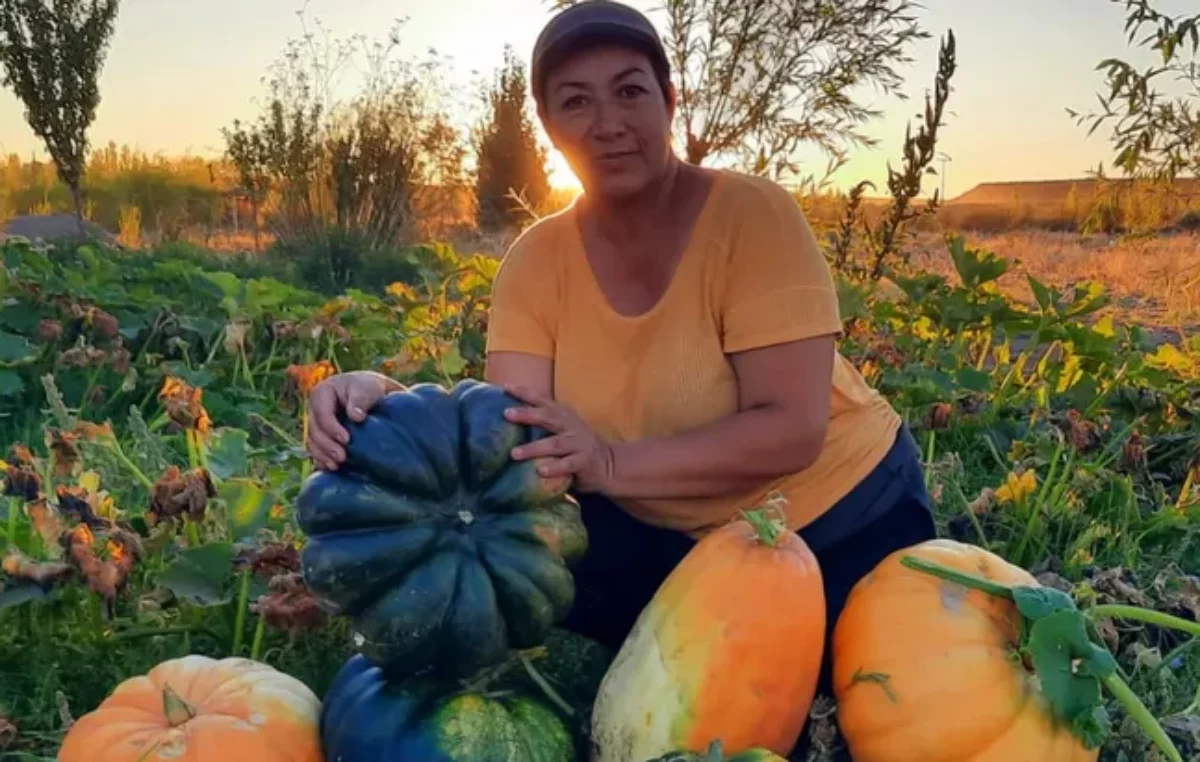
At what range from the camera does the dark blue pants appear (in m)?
2.50

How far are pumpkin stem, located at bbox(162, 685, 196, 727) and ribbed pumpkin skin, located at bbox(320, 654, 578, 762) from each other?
0.23 meters

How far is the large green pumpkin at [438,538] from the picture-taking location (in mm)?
1960

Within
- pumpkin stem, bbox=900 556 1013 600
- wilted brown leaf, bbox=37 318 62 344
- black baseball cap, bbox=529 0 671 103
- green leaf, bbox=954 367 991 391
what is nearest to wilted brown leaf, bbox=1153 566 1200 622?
pumpkin stem, bbox=900 556 1013 600

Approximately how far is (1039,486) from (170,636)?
2512mm

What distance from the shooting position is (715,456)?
87.8 inches

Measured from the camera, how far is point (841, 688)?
2.06 metres

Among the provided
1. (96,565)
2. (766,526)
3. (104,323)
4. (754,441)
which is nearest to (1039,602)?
(766,526)

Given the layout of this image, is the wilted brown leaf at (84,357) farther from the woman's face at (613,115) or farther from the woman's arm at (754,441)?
the woman's arm at (754,441)

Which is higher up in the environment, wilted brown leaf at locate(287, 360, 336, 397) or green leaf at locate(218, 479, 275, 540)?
wilted brown leaf at locate(287, 360, 336, 397)

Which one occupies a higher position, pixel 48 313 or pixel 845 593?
pixel 48 313

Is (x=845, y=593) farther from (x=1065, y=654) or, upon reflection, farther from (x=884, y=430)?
(x=1065, y=654)

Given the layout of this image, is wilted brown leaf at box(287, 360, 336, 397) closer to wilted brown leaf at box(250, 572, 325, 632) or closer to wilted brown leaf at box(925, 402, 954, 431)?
wilted brown leaf at box(250, 572, 325, 632)

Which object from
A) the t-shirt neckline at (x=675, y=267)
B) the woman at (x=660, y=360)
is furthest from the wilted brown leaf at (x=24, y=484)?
the t-shirt neckline at (x=675, y=267)

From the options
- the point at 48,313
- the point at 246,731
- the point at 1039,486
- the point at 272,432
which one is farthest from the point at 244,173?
Answer: the point at 246,731
